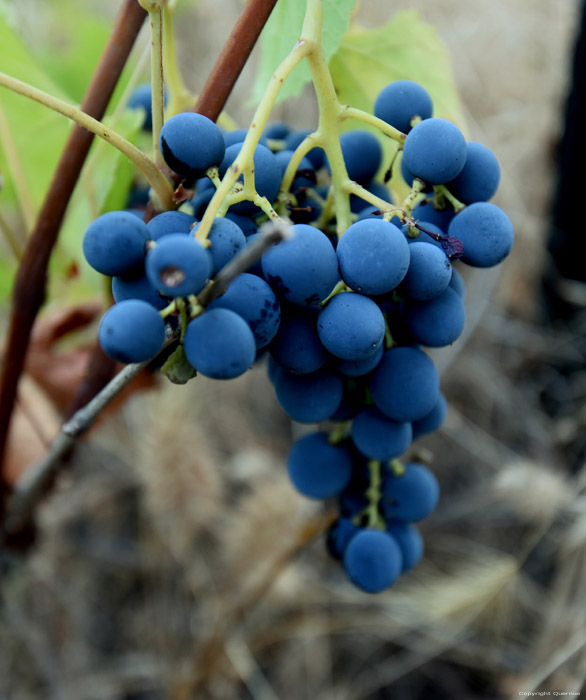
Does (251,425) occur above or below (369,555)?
below

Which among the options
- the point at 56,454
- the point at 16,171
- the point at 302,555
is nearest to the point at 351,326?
the point at 56,454

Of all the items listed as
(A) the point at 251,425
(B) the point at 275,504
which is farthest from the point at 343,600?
(A) the point at 251,425

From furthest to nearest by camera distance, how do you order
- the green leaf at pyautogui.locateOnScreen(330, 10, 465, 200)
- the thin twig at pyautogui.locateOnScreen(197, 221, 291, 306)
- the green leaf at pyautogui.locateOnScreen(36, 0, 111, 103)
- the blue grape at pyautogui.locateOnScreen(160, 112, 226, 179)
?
the green leaf at pyautogui.locateOnScreen(36, 0, 111, 103), the green leaf at pyautogui.locateOnScreen(330, 10, 465, 200), the blue grape at pyautogui.locateOnScreen(160, 112, 226, 179), the thin twig at pyautogui.locateOnScreen(197, 221, 291, 306)

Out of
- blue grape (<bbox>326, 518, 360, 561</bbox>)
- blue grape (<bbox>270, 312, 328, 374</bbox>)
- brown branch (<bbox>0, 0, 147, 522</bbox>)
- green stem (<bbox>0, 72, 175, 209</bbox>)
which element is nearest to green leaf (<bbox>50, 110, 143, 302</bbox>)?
brown branch (<bbox>0, 0, 147, 522</bbox>)

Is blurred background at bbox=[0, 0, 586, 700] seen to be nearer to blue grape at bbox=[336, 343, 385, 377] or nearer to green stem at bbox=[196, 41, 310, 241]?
blue grape at bbox=[336, 343, 385, 377]

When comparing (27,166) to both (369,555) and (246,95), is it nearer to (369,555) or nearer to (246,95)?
(369,555)

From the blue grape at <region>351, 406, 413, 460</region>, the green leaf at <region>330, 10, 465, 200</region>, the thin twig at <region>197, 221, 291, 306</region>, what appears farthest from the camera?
the green leaf at <region>330, 10, 465, 200</region>
